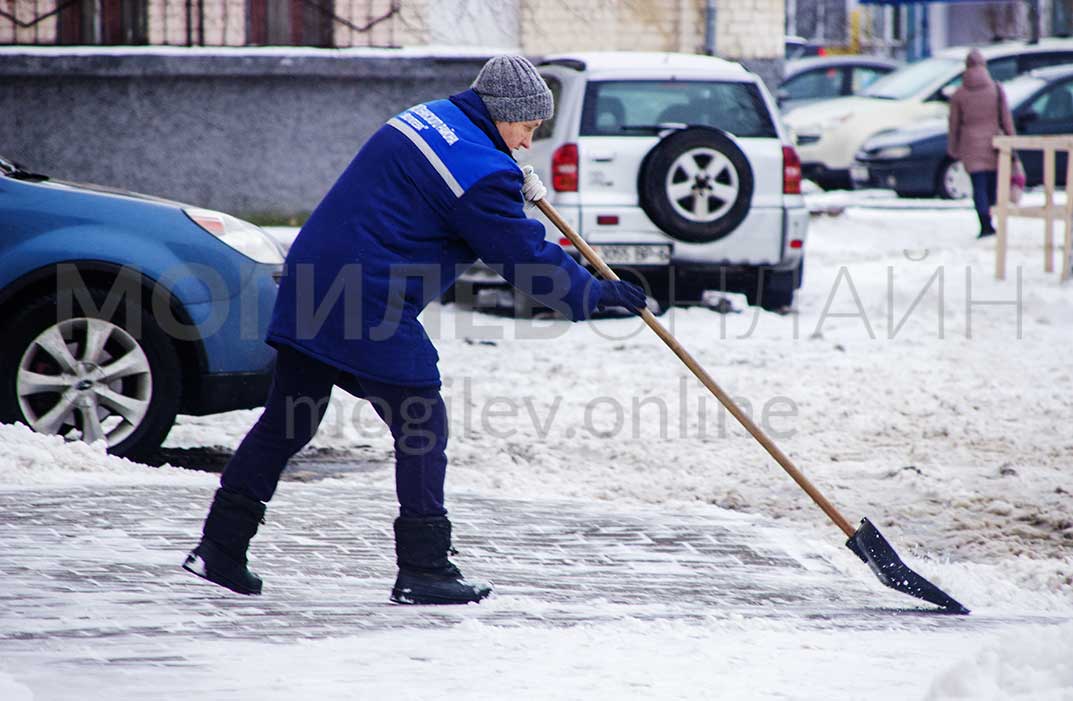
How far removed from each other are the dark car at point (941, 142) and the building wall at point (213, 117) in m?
6.16

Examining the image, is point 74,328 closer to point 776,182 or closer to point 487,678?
point 487,678

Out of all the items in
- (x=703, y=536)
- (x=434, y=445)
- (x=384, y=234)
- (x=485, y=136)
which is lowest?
(x=703, y=536)

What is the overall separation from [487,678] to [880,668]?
37.5 inches

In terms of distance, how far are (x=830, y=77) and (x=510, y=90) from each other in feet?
78.9

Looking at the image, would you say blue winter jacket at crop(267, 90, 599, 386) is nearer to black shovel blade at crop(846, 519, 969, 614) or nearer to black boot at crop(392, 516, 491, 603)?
black boot at crop(392, 516, 491, 603)

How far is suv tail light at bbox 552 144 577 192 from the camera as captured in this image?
1089cm

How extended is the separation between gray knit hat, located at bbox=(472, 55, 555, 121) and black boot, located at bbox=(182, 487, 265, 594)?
1.29 meters

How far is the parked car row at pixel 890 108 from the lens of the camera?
67.0 ft

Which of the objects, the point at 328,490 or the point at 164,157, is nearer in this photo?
the point at 328,490

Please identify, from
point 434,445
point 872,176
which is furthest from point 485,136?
point 872,176

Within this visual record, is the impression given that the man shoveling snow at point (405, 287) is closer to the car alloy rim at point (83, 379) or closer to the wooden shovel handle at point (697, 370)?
the wooden shovel handle at point (697, 370)

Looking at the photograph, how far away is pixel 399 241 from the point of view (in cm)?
425

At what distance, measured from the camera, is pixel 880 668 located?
150 inches

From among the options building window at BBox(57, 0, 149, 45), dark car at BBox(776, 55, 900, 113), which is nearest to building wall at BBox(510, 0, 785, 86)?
building window at BBox(57, 0, 149, 45)
